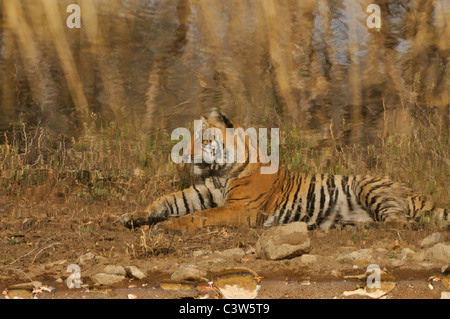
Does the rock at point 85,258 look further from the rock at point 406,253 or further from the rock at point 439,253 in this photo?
the rock at point 439,253

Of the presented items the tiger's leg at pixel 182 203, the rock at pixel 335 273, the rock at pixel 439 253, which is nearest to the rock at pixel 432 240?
the rock at pixel 439 253

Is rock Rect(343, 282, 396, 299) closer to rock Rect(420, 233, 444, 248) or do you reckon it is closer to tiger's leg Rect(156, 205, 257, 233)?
rock Rect(420, 233, 444, 248)

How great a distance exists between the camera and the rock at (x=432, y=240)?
4.11m

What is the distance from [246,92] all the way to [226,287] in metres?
4.76

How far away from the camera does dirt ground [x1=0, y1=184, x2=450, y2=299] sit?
10.7 ft

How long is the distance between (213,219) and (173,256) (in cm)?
110

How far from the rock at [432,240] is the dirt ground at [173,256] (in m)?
0.05

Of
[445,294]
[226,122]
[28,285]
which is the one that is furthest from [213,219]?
[445,294]

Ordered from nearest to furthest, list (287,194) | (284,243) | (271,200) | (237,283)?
1. (237,283)
2. (284,243)
3. (271,200)
4. (287,194)

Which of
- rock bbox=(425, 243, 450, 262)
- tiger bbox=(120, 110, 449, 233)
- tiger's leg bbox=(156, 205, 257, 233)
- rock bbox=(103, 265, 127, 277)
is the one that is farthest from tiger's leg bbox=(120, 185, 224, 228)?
rock bbox=(425, 243, 450, 262)

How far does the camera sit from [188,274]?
333 centimetres

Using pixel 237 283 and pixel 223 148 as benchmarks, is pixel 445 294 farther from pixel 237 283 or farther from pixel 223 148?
pixel 223 148

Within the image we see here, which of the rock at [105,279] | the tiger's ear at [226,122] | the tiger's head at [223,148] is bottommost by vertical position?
the rock at [105,279]
